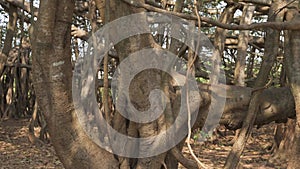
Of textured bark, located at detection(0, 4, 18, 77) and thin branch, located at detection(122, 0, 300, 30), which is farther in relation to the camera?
textured bark, located at detection(0, 4, 18, 77)

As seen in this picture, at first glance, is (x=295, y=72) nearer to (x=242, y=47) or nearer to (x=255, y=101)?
(x=255, y=101)

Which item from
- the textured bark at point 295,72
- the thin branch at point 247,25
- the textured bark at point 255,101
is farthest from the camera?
the textured bark at point 255,101

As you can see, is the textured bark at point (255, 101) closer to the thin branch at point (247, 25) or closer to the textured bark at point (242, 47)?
the thin branch at point (247, 25)

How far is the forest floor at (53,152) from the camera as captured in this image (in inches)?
245

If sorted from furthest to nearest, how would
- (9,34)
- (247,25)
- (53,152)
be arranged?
(53,152), (9,34), (247,25)

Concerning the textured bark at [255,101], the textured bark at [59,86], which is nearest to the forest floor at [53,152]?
the textured bark at [255,101]

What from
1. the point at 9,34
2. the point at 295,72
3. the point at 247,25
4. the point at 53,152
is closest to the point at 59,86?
the point at 247,25

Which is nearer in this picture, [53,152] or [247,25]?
[247,25]

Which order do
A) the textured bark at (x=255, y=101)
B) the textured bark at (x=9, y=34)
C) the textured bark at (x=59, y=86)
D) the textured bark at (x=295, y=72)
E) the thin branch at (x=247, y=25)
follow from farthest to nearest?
the textured bark at (x=9, y=34) → the textured bark at (x=255, y=101) → the textured bark at (x=295, y=72) → the textured bark at (x=59, y=86) → the thin branch at (x=247, y=25)

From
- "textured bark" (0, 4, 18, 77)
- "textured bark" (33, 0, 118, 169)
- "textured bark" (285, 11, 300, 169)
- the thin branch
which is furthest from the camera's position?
"textured bark" (0, 4, 18, 77)

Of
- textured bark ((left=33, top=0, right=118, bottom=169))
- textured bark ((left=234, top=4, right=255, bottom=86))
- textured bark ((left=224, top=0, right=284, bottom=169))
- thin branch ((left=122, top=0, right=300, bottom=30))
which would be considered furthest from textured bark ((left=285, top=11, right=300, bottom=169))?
textured bark ((left=234, top=4, right=255, bottom=86))

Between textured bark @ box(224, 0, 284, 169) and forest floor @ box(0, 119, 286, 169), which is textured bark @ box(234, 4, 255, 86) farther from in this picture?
textured bark @ box(224, 0, 284, 169)

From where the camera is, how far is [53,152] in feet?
23.5

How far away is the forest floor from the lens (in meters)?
6.21
